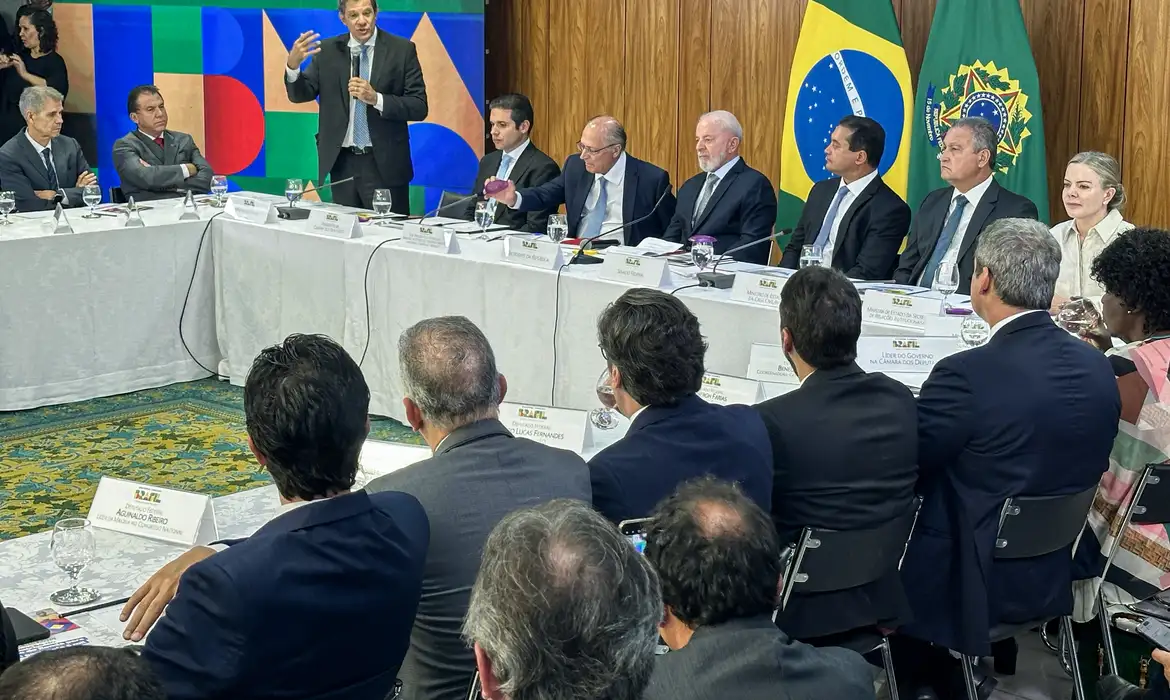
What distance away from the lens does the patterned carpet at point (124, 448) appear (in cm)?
459

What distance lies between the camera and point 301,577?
179 cm

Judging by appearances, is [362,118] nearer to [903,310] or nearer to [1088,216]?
[903,310]

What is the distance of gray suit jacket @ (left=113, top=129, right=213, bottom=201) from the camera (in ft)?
21.4

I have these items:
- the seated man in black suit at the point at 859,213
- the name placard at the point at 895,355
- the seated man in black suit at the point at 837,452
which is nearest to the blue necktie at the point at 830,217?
the seated man in black suit at the point at 859,213

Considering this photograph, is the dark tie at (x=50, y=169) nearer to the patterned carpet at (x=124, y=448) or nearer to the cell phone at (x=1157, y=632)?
the patterned carpet at (x=124, y=448)

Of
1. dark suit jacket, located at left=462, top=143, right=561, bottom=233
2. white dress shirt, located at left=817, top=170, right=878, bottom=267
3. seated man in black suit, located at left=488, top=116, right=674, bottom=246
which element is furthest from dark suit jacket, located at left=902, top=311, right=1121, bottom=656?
dark suit jacket, located at left=462, top=143, right=561, bottom=233

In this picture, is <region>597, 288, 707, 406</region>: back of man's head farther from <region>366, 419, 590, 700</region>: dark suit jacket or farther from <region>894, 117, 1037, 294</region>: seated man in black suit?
<region>894, 117, 1037, 294</region>: seated man in black suit

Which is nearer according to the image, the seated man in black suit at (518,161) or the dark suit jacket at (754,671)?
the dark suit jacket at (754,671)

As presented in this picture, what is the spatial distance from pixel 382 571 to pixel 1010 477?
1532mm

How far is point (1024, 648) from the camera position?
11.7 ft

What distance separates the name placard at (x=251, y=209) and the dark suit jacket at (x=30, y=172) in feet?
2.79

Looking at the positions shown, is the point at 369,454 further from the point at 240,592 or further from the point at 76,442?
the point at 76,442

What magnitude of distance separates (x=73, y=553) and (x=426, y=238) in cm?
311

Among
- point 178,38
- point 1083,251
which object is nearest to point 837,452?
point 1083,251
